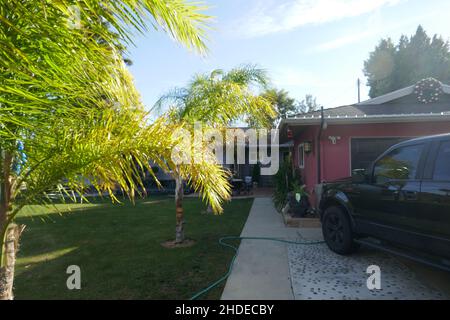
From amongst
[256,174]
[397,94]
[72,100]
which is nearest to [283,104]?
[256,174]

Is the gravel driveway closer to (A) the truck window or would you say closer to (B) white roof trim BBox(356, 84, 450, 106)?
(A) the truck window

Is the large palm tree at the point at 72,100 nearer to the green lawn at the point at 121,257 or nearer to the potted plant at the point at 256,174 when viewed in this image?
the green lawn at the point at 121,257

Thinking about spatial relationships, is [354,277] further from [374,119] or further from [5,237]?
[374,119]

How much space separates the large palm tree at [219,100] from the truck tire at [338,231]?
237 centimetres

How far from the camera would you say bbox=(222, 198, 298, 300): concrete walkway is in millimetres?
3672

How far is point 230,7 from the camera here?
3428 mm

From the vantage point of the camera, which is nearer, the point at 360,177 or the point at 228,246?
the point at 360,177

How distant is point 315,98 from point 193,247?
4148 cm

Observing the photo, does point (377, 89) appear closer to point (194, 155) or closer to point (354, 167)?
point (354, 167)

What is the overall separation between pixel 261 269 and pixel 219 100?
10.6 ft

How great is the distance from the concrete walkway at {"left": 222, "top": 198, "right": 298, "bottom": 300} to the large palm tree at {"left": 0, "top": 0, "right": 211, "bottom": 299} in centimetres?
171

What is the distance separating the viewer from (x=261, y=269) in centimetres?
452

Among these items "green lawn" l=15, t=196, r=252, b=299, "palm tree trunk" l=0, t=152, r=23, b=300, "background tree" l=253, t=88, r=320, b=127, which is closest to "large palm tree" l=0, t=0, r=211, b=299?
"palm tree trunk" l=0, t=152, r=23, b=300
